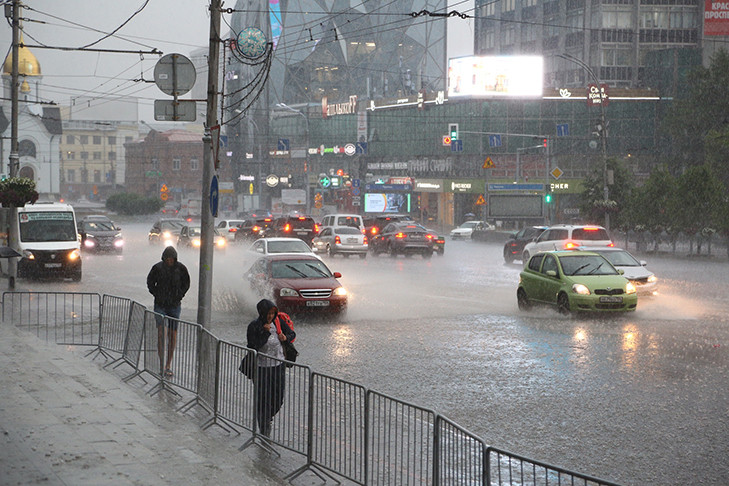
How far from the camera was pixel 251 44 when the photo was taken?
727 inches

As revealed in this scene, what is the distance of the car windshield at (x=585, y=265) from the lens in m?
20.0

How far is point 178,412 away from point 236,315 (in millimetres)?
10032

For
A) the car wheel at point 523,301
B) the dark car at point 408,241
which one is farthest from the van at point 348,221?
the car wheel at point 523,301

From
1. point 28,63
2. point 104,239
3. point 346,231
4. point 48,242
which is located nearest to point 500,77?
point 346,231

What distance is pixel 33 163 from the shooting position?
121 meters

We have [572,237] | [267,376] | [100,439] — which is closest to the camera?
[100,439]

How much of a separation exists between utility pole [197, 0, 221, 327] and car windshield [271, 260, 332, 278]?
555 cm

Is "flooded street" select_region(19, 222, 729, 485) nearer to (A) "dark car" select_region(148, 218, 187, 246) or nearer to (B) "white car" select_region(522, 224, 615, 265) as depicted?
(B) "white car" select_region(522, 224, 615, 265)

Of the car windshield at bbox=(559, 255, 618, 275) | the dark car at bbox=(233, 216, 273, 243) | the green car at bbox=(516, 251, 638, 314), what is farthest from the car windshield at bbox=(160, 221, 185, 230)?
the car windshield at bbox=(559, 255, 618, 275)

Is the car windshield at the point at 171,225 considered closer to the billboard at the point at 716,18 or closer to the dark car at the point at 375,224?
the dark car at the point at 375,224

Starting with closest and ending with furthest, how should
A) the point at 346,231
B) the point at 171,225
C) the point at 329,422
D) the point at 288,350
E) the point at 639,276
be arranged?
the point at 329,422, the point at 288,350, the point at 639,276, the point at 346,231, the point at 171,225

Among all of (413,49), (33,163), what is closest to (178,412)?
(33,163)

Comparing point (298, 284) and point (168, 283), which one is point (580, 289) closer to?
point (298, 284)

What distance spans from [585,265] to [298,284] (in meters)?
6.28
